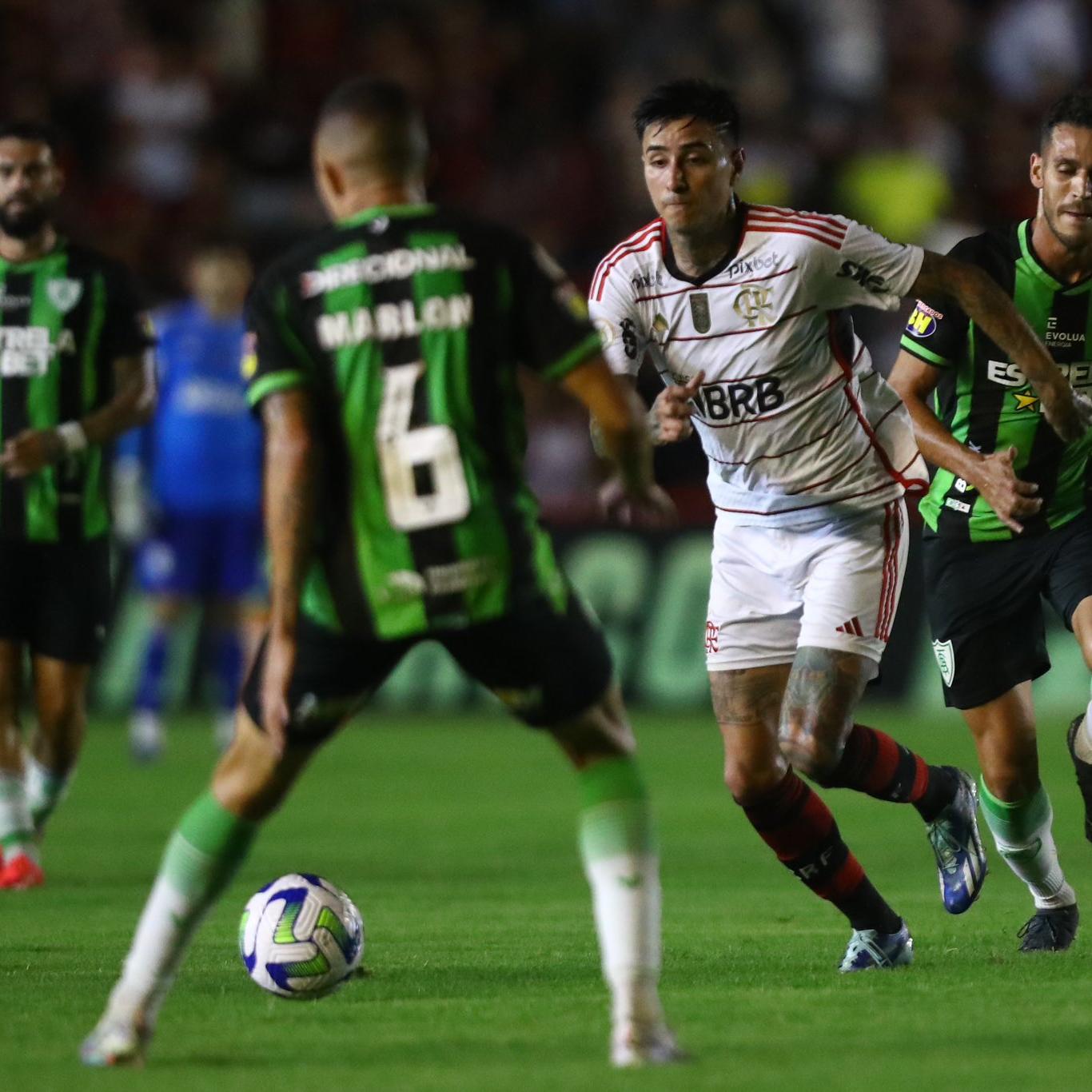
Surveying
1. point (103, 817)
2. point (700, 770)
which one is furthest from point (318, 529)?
point (700, 770)

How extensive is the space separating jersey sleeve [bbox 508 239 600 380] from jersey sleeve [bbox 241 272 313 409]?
18.5 inches

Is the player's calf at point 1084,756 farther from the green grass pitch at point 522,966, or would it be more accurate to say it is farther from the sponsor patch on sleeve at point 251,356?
the sponsor patch on sleeve at point 251,356

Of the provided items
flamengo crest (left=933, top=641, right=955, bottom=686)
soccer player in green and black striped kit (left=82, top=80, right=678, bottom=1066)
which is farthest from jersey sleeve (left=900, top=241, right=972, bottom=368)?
soccer player in green and black striped kit (left=82, top=80, right=678, bottom=1066)

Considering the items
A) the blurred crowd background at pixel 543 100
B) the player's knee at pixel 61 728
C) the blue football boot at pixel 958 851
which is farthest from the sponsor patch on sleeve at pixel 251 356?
the blurred crowd background at pixel 543 100

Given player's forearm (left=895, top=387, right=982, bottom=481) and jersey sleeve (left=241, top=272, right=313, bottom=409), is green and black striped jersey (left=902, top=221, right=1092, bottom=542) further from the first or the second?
jersey sleeve (left=241, top=272, right=313, bottom=409)

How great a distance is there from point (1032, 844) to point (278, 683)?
3053 mm

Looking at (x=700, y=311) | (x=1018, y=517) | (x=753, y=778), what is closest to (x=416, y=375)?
(x=700, y=311)

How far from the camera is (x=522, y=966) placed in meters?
6.34

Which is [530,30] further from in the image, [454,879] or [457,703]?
[454,879]

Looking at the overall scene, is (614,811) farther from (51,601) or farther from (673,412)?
(51,601)

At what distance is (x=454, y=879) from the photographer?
28.7 feet

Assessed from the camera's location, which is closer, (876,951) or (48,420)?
(876,951)

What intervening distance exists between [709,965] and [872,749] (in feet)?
2.74

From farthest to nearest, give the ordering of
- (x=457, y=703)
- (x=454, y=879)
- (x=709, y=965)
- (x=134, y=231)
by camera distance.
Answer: (x=134, y=231) → (x=457, y=703) → (x=454, y=879) → (x=709, y=965)
